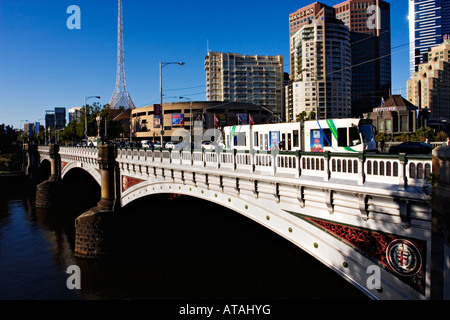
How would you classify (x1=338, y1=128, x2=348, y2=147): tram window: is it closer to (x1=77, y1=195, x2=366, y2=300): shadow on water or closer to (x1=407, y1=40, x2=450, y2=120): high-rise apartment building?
(x1=77, y1=195, x2=366, y2=300): shadow on water

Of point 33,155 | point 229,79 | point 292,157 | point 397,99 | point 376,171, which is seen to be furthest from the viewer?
point 229,79

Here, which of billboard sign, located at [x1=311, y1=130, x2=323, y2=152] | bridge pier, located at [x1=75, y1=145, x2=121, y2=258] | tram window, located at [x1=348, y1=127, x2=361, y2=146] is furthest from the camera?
bridge pier, located at [x1=75, y1=145, x2=121, y2=258]

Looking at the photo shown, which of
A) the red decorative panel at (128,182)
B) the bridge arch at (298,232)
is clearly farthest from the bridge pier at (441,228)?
the red decorative panel at (128,182)

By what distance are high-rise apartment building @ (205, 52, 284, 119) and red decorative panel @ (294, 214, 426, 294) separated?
168618mm

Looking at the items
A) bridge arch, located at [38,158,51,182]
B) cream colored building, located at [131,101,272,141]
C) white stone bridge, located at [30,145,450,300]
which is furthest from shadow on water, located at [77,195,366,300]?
cream colored building, located at [131,101,272,141]

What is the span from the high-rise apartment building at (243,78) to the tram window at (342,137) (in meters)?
157

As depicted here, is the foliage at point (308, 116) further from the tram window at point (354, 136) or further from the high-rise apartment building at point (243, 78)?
the high-rise apartment building at point (243, 78)

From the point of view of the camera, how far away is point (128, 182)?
29.8 meters

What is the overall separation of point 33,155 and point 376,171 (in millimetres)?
80953

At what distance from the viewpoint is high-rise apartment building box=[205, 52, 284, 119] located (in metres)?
178

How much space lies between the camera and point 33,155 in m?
79.0

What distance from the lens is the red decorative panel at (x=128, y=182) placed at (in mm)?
28541

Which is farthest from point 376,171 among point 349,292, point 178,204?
point 178,204

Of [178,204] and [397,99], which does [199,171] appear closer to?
[178,204]
